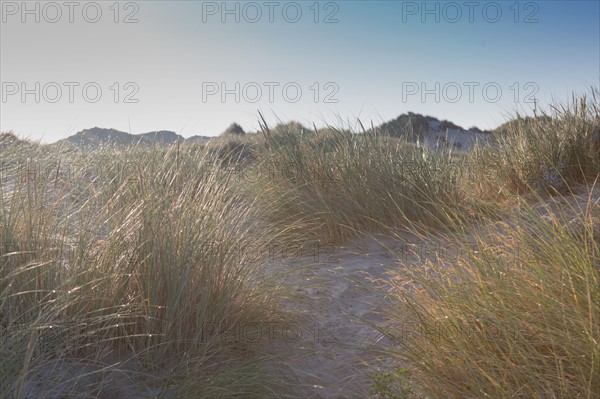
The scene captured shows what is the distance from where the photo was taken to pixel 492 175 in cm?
582

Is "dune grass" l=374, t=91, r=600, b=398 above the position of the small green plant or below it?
above

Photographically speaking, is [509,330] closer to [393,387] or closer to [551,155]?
[393,387]

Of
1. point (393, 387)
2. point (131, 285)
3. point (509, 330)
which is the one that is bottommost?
point (393, 387)

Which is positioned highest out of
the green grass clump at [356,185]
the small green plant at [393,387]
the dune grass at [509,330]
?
the green grass clump at [356,185]

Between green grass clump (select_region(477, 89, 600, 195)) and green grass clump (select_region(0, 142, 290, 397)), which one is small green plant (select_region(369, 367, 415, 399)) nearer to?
green grass clump (select_region(0, 142, 290, 397))

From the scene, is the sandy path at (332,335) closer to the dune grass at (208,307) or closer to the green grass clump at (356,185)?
the dune grass at (208,307)

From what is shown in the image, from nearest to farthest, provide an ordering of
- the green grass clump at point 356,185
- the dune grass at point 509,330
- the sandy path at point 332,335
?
the dune grass at point 509,330, the sandy path at point 332,335, the green grass clump at point 356,185

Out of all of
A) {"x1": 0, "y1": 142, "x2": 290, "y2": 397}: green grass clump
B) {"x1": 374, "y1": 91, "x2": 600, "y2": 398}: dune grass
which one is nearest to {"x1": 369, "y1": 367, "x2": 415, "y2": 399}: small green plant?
{"x1": 374, "y1": 91, "x2": 600, "y2": 398}: dune grass

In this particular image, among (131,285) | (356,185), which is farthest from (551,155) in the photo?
(131,285)

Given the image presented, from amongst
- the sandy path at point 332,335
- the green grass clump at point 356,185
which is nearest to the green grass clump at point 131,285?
the sandy path at point 332,335

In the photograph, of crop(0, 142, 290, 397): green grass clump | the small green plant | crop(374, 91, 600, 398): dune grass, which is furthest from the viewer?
crop(0, 142, 290, 397): green grass clump

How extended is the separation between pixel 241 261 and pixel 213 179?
72 cm

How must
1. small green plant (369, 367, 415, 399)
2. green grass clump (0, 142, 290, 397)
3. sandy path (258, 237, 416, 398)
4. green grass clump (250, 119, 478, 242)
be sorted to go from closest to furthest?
small green plant (369, 367, 415, 399) → green grass clump (0, 142, 290, 397) → sandy path (258, 237, 416, 398) → green grass clump (250, 119, 478, 242)

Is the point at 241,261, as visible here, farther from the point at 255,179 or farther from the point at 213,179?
the point at 255,179
